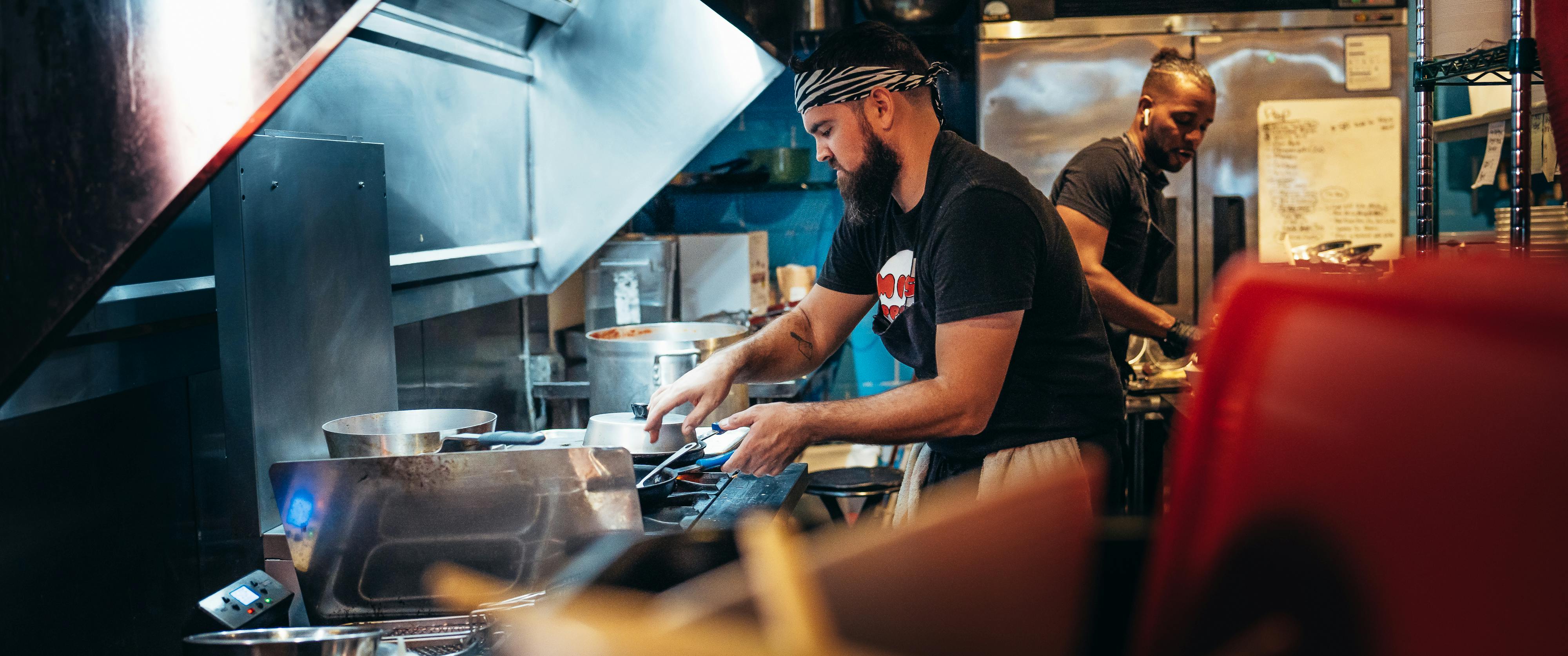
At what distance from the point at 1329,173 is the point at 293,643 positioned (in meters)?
3.96

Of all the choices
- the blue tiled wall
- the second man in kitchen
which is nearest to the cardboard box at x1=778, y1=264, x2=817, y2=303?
the blue tiled wall

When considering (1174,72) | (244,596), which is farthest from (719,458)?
(1174,72)

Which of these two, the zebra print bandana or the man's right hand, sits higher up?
the zebra print bandana

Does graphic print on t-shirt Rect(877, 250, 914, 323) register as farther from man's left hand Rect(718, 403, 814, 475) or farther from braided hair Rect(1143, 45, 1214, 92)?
braided hair Rect(1143, 45, 1214, 92)

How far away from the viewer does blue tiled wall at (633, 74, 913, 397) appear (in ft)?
15.7

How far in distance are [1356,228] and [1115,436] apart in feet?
8.86

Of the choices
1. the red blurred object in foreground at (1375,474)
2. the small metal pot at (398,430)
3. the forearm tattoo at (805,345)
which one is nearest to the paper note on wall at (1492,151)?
the forearm tattoo at (805,345)

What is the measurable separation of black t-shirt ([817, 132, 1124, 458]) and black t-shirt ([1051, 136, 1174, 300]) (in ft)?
3.16

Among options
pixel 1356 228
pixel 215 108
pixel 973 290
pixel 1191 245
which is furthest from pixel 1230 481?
pixel 1356 228

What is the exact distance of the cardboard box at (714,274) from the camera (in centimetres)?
407

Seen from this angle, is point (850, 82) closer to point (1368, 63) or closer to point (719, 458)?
point (719, 458)

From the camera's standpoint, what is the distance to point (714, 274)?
161 inches

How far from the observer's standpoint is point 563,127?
3266 millimetres

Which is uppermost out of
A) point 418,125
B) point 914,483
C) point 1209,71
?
point 1209,71
